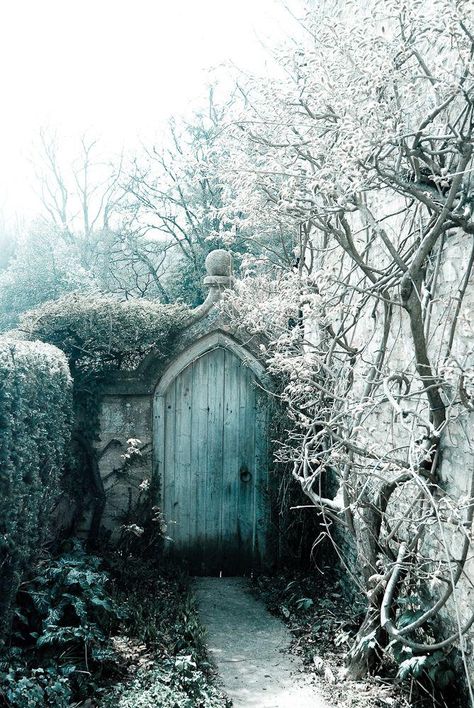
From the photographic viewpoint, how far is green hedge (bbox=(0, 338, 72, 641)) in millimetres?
3799

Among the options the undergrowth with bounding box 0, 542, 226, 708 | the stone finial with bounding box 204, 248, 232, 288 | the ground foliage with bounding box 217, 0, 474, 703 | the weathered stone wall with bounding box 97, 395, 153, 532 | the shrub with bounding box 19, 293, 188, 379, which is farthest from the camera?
the stone finial with bounding box 204, 248, 232, 288

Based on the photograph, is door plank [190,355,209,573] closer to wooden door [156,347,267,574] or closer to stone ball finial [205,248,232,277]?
wooden door [156,347,267,574]

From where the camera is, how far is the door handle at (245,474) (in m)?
6.85

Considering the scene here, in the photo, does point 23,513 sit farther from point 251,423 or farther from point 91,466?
point 251,423

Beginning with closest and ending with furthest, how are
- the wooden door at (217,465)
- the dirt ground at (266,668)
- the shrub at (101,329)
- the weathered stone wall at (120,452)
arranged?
the dirt ground at (266,668) < the shrub at (101,329) < the weathered stone wall at (120,452) < the wooden door at (217,465)

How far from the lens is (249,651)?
4867 millimetres

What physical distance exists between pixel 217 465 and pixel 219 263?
227 cm

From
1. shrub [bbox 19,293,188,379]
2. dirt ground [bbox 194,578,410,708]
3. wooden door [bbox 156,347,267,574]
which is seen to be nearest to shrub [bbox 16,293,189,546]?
shrub [bbox 19,293,188,379]

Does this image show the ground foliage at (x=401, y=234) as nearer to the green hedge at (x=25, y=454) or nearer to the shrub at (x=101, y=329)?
the shrub at (x=101, y=329)

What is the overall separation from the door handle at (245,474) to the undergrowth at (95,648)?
175cm

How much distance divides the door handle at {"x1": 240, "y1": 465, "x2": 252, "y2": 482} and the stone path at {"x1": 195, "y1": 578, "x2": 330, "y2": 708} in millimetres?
1126

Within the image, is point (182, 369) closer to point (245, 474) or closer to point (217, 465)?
point (217, 465)

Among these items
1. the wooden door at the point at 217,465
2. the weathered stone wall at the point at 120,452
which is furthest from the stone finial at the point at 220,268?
the weathered stone wall at the point at 120,452

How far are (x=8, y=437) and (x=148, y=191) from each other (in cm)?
995
